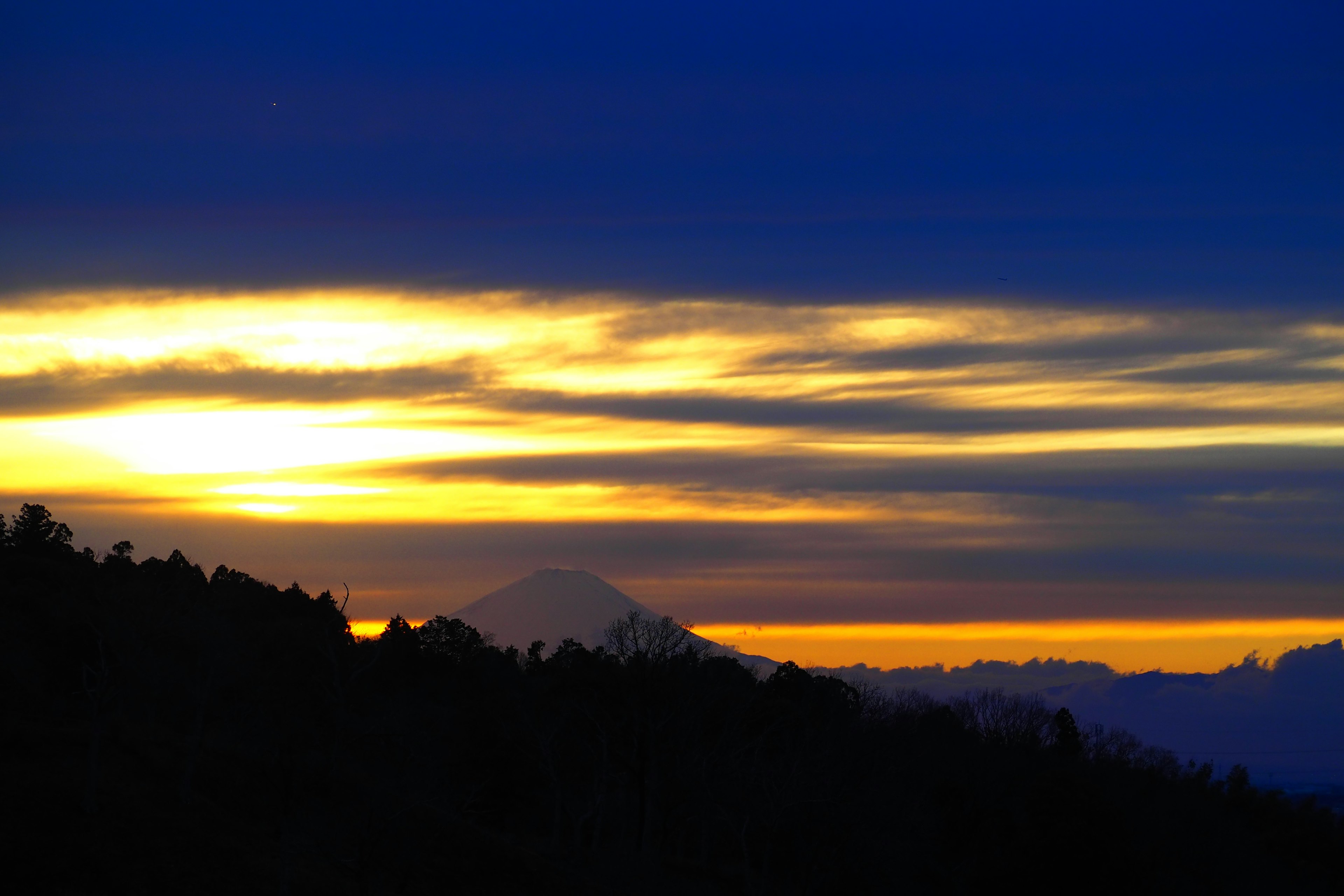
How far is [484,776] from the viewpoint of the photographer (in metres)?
83.4

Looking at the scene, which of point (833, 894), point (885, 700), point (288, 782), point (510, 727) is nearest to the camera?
→ point (288, 782)

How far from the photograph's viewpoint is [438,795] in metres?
65.4

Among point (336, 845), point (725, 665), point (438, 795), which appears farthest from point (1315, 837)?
point (336, 845)

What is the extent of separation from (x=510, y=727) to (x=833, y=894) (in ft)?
77.9

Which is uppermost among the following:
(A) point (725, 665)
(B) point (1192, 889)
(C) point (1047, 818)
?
(A) point (725, 665)

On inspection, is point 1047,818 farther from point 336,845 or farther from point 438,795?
point 336,845

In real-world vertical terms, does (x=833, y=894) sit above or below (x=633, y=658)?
below

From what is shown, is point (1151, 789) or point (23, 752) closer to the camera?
point (23, 752)

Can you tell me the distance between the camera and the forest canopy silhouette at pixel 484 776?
52.1 meters

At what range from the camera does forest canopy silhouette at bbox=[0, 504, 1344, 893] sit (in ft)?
171

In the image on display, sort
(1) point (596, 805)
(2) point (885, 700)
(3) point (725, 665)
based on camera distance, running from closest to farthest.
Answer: (1) point (596, 805), (3) point (725, 665), (2) point (885, 700)

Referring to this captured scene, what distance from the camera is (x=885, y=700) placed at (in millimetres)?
135625

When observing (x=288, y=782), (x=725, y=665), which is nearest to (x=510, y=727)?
(x=725, y=665)

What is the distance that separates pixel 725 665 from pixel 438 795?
144 ft
